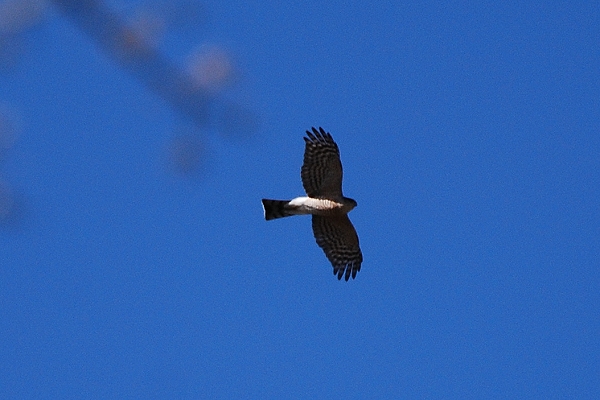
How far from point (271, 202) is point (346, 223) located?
1274mm

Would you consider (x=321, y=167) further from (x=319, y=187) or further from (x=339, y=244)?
(x=339, y=244)

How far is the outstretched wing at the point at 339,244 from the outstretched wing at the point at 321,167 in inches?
24.8

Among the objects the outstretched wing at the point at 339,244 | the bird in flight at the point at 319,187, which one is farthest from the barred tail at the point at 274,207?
the outstretched wing at the point at 339,244

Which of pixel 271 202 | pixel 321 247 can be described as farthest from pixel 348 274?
pixel 271 202

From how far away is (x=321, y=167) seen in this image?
21.2 m

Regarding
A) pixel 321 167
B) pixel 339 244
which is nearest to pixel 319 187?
pixel 321 167

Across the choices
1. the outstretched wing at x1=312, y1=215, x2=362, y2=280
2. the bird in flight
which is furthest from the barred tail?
the outstretched wing at x1=312, y1=215, x2=362, y2=280

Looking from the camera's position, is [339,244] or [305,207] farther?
[339,244]

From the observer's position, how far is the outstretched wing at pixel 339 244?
2184 cm

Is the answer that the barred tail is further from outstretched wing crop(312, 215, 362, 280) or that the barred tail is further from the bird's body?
outstretched wing crop(312, 215, 362, 280)

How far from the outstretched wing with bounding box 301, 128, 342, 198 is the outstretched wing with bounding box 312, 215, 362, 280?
63cm

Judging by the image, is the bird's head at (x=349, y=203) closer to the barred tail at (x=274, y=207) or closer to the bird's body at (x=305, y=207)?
the bird's body at (x=305, y=207)

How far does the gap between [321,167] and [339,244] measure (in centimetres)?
148

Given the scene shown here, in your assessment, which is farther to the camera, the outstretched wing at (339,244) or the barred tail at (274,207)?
the outstretched wing at (339,244)
